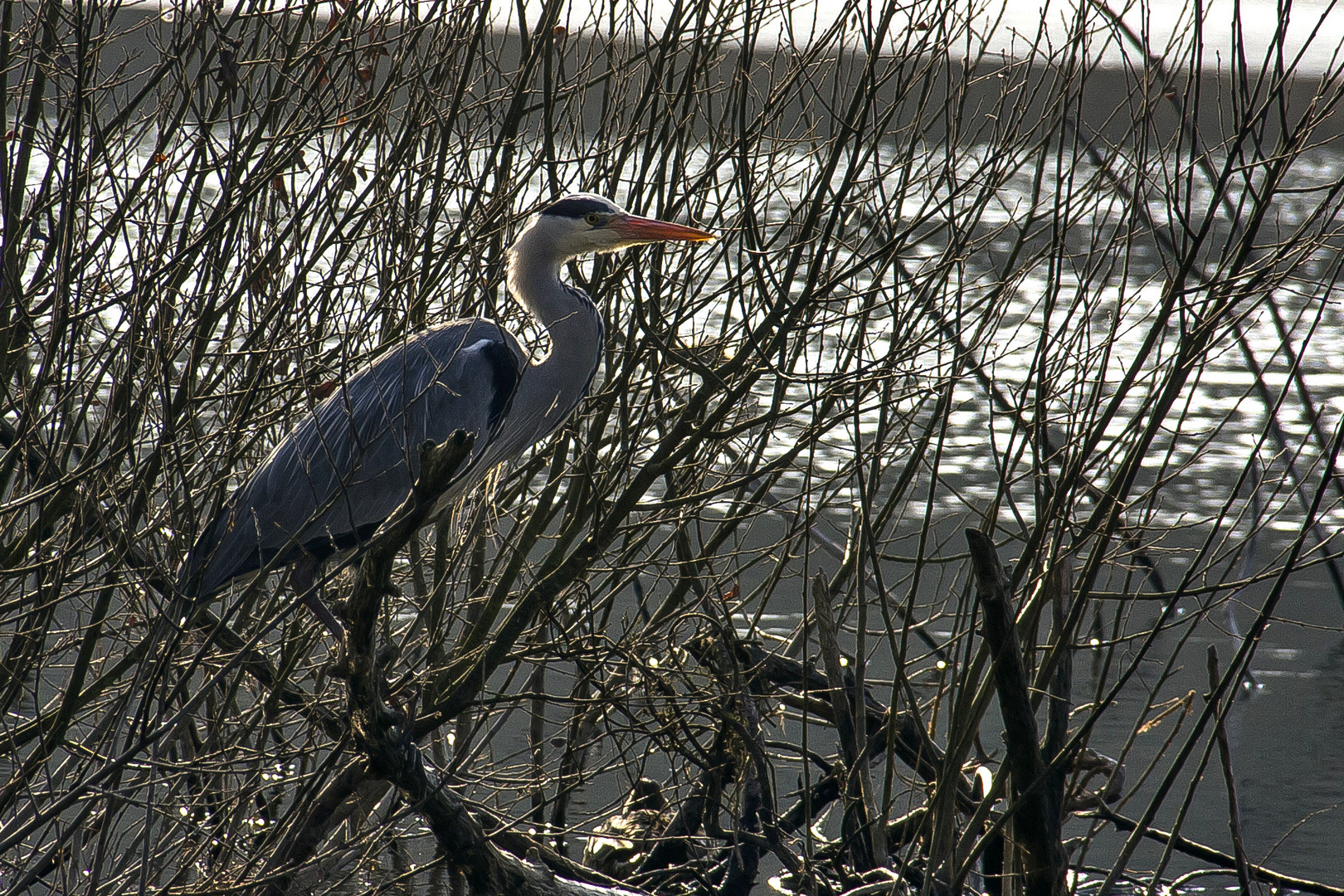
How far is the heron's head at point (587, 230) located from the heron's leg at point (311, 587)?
1.01m

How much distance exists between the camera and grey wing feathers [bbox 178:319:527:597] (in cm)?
383

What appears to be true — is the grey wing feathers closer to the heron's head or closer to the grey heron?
the grey heron

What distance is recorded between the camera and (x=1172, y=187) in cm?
306

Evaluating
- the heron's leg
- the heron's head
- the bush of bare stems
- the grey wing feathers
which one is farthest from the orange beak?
the heron's leg

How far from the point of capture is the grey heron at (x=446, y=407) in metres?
3.85

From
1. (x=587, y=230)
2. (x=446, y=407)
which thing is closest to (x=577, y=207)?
(x=587, y=230)

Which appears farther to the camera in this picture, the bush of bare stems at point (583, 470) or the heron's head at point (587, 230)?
the heron's head at point (587, 230)

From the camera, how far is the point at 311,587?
11.3 ft

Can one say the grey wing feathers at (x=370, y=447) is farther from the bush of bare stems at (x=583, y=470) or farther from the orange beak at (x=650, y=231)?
the orange beak at (x=650, y=231)

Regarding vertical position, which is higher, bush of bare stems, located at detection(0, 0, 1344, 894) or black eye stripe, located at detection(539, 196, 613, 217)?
black eye stripe, located at detection(539, 196, 613, 217)

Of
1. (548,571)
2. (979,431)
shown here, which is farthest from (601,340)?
(979,431)

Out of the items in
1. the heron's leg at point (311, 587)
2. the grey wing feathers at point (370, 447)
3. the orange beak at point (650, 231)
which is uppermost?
the orange beak at point (650, 231)

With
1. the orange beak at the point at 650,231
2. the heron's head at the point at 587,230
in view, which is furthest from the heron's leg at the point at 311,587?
the orange beak at the point at 650,231

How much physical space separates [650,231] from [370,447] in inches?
35.4
